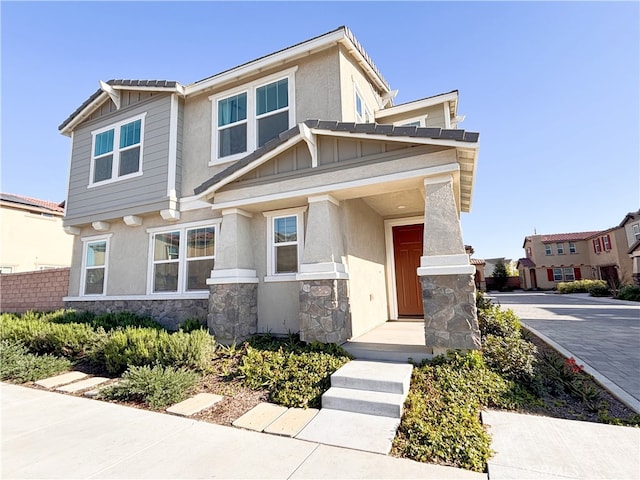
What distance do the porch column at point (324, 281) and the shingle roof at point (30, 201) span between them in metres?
17.7

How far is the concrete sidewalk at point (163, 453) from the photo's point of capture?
284 cm

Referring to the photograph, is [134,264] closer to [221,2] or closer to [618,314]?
[221,2]

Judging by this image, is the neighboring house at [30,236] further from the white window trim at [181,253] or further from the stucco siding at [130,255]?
the white window trim at [181,253]

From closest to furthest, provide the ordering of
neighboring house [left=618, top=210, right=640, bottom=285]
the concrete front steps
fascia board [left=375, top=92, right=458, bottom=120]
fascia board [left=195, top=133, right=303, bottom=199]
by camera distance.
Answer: the concrete front steps, fascia board [left=195, top=133, right=303, bottom=199], fascia board [left=375, top=92, right=458, bottom=120], neighboring house [left=618, top=210, right=640, bottom=285]

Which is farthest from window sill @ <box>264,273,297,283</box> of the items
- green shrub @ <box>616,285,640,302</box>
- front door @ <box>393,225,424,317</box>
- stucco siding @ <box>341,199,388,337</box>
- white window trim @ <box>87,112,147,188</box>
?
green shrub @ <box>616,285,640,302</box>

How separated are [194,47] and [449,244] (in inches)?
339

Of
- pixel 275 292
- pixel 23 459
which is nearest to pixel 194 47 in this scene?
pixel 275 292

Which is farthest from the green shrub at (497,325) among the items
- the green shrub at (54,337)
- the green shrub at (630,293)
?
the green shrub at (630,293)

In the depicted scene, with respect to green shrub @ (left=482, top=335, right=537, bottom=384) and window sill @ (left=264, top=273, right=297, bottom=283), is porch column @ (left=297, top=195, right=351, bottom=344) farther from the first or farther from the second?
green shrub @ (left=482, top=335, right=537, bottom=384)

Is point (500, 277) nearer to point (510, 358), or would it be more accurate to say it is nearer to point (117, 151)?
point (510, 358)

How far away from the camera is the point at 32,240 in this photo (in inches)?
651

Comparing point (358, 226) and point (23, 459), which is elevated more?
point (358, 226)

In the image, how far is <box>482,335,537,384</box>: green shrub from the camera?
455cm

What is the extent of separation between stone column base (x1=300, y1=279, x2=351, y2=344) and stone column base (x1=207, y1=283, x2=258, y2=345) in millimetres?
1648
